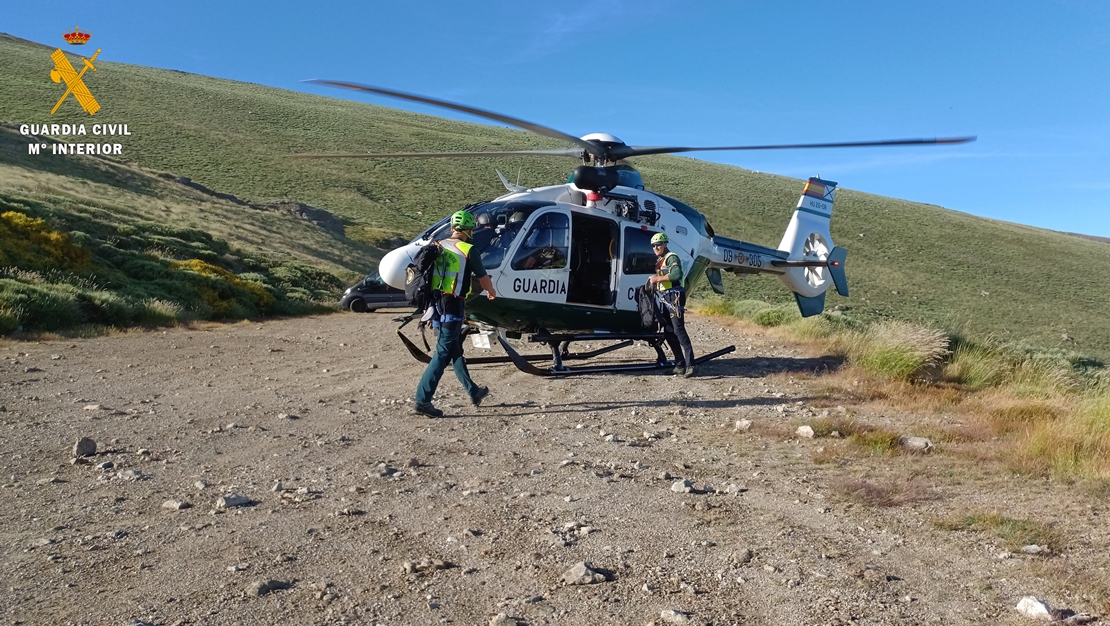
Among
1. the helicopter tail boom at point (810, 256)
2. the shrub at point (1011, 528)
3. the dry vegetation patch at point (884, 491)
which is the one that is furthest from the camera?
the helicopter tail boom at point (810, 256)

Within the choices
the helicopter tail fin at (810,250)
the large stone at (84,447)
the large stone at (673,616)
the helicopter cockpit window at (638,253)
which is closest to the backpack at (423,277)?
the large stone at (84,447)

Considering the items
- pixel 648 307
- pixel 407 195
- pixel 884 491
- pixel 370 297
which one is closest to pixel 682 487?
pixel 884 491

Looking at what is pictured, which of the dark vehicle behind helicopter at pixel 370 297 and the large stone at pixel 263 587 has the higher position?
the dark vehicle behind helicopter at pixel 370 297

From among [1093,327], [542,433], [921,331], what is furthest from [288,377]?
[1093,327]

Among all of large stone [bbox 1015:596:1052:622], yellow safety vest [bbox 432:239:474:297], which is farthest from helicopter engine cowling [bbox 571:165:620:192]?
large stone [bbox 1015:596:1052:622]

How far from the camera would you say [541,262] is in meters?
9.86

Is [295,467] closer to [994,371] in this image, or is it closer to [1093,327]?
[994,371]

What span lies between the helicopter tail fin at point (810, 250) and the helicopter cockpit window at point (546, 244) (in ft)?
17.8

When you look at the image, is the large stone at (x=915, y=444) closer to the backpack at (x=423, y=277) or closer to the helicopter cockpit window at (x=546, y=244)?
the backpack at (x=423, y=277)

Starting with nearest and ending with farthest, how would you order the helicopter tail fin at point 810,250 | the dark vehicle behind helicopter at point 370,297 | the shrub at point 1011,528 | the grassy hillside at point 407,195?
the shrub at point 1011,528, the dark vehicle behind helicopter at point 370,297, the helicopter tail fin at point 810,250, the grassy hillside at point 407,195

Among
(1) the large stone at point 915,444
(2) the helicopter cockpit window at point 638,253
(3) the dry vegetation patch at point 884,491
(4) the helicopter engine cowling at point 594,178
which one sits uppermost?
(4) the helicopter engine cowling at point 594,178

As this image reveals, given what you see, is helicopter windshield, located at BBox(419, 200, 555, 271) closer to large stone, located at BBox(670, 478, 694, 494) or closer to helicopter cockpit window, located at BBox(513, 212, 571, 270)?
helicopter cockpit window, located at BBox(513, 212, 571, 270)

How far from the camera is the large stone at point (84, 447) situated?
5582 mm

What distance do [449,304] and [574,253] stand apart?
3.05 m
